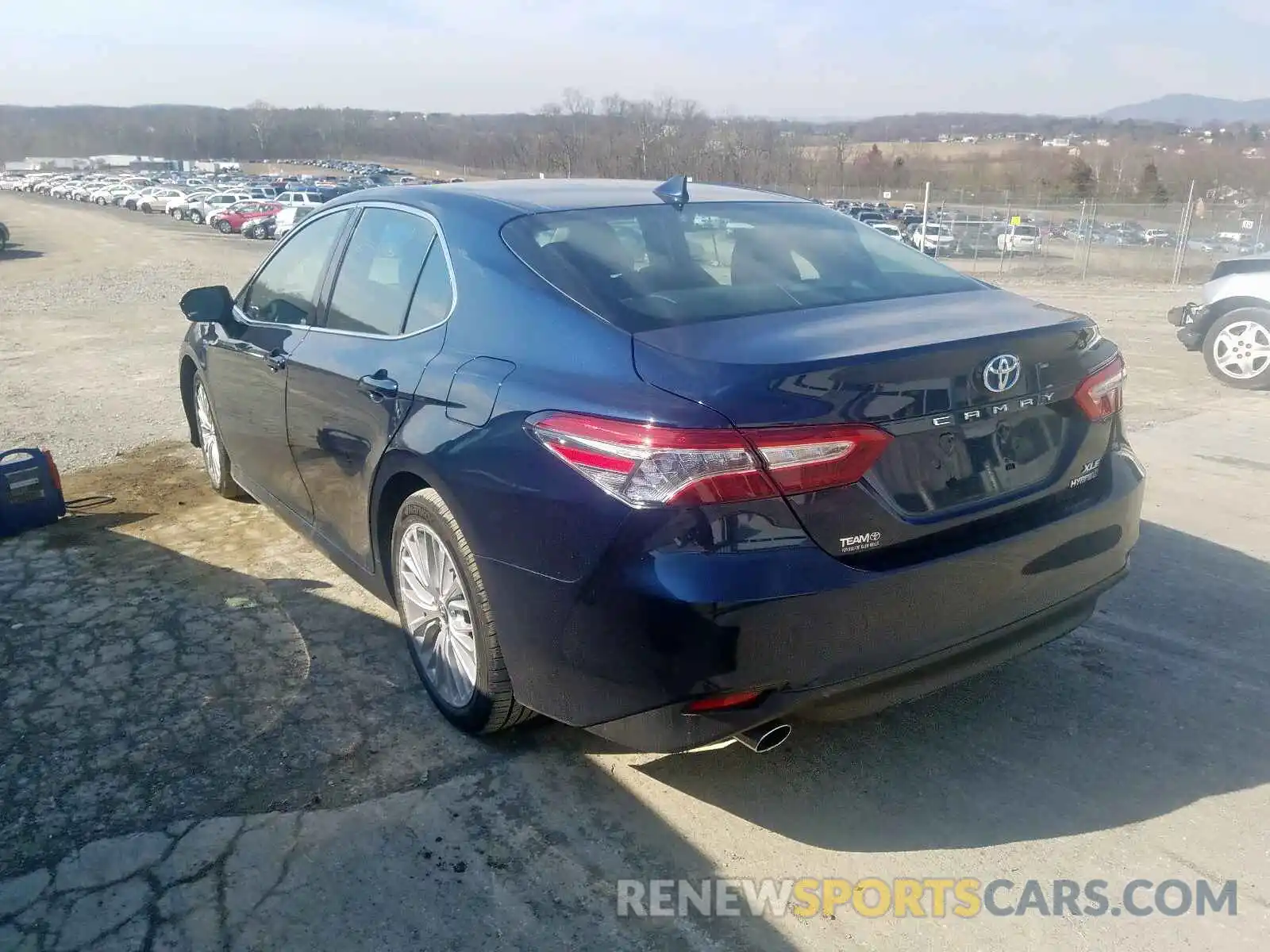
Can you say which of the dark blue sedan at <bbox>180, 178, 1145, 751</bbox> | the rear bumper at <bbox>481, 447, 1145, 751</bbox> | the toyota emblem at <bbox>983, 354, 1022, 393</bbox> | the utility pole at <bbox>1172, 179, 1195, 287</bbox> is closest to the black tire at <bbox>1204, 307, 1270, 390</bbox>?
the dark blue sedan at <bbox>180, 178, 1145, 751</bbox>

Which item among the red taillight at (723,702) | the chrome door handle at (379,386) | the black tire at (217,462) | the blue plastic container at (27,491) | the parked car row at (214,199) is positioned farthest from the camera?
the parked car row at (214,199)

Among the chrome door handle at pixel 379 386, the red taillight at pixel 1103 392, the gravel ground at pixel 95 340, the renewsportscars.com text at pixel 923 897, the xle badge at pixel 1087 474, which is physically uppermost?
the red taillight at pixel 1103 392

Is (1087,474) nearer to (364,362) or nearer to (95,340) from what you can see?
(364,362)

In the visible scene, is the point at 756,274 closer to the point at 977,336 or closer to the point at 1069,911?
the point at 977,336

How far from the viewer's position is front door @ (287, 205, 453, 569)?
A: 3.22 meters

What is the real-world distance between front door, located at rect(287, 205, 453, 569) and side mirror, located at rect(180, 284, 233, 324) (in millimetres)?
1013

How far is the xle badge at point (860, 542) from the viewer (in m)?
2.38

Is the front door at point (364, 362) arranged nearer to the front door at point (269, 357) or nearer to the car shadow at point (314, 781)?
the front door at point (269, 357)

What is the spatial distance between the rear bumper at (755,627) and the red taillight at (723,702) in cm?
2

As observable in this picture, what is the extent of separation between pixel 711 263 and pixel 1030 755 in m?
1.83

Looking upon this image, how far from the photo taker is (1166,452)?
260 inches

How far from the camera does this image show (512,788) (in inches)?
116

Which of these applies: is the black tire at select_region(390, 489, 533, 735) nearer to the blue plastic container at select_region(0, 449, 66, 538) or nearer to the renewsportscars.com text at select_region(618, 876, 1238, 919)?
the renewsportscars.com text at select_region(618, 876, 1238, 919)

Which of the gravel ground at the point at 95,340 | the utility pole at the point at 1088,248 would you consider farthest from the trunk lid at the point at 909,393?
the utility pole at the point at 1088,248
